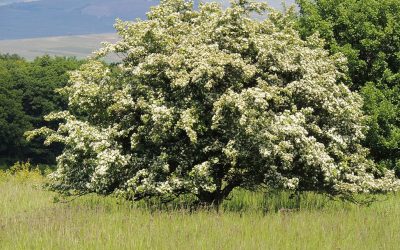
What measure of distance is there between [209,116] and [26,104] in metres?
86.0

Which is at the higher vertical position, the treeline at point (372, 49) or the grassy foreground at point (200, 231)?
the treeline at point (372, 49)

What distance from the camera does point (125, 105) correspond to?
59.3 feet

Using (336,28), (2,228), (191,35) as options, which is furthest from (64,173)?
(336,28)

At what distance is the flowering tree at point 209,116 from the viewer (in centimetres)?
1706

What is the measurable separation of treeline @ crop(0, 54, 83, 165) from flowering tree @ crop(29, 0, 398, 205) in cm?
7241

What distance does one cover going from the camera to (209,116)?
1786cm

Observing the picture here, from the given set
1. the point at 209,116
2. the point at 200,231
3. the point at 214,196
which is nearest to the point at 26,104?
the point at 214,196

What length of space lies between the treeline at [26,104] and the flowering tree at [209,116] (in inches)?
2851

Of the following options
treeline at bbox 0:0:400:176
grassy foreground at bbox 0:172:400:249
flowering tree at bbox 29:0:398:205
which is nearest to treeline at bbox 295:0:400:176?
treeline at bbox 0:0:400:176

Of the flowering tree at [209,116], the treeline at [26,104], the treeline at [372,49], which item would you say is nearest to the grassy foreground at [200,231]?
the flowering tree at [209,116]

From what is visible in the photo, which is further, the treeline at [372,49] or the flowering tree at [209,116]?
the treeline at [372,49]

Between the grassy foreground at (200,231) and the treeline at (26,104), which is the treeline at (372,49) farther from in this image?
the treeline at (26,104)

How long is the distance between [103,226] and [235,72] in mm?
6451

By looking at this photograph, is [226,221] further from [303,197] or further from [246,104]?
[303,197]
